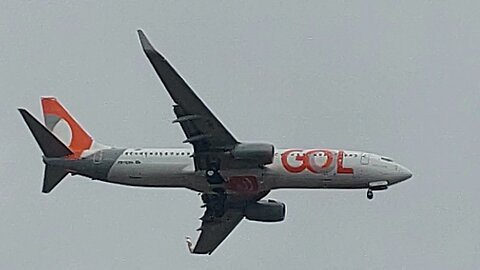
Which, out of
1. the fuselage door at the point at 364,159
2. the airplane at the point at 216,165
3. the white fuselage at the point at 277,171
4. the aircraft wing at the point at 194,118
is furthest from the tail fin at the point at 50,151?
the fuselage door at the point at 364,159

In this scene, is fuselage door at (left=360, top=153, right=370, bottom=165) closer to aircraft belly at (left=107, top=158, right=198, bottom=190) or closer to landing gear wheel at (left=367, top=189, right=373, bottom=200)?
landing gear wheel at (left=367, top=189, right=373, bottom=200)

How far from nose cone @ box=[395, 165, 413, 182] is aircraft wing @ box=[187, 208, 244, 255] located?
510 inches

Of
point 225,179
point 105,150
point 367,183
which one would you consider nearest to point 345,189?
point 367,183

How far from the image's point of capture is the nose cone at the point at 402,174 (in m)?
104

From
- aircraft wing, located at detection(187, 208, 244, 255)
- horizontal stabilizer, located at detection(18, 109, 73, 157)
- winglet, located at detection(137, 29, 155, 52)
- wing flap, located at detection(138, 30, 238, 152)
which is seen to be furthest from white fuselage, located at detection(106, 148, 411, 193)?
winglet, located at detection(137, 29, 155, 52)

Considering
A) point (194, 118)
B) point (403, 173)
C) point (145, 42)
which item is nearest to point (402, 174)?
point (403, 173)

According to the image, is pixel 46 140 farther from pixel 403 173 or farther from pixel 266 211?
pixel 403 173

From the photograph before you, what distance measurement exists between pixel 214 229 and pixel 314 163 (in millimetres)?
12878

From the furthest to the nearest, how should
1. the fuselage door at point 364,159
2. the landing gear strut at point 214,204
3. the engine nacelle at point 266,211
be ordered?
1. the engine nacelle at point 266,211
2. the landing gear strut at point 214,204
3. the fuselage door at point 364,159

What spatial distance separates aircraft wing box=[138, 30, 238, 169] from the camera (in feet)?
312

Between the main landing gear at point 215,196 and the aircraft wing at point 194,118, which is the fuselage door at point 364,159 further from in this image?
the main landing gear at point 215,196

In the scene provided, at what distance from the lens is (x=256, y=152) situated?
102m

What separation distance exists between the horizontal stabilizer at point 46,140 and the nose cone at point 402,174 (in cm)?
2237

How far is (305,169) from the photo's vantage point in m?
103
